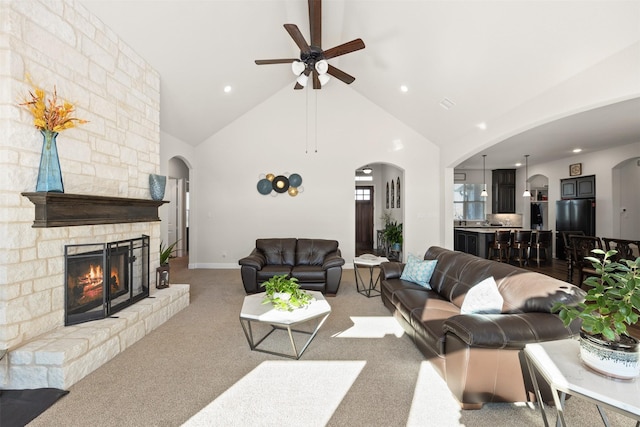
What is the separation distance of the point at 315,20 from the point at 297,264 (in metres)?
3.63

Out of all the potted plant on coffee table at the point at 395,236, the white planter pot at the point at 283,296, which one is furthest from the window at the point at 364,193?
the white planter pot at the point at 283,296

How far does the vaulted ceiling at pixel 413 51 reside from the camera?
2936mm

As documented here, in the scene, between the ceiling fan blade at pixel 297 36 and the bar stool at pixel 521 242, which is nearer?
the ceiling fan blade at pixel 297 36

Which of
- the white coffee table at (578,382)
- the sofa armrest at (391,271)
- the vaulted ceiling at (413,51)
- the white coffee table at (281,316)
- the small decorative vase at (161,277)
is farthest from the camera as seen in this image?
the sofa armrest at (391,271)

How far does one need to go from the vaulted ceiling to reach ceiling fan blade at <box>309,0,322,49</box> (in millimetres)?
963

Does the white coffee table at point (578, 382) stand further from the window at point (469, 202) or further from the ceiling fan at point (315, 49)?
the window at point (469, 202)

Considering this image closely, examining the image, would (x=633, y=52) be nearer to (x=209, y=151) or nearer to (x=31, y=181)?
(x=31, y=181)

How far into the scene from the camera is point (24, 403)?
1.95 meters

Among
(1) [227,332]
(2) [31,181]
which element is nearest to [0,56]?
(2) [31,181]

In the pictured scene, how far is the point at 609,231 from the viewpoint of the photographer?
6.62 m

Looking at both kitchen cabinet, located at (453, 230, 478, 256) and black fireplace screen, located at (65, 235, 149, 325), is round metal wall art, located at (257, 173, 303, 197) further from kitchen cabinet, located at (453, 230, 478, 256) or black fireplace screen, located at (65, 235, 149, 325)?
kitchen cabinet, located at (453, 230, 478, 256)

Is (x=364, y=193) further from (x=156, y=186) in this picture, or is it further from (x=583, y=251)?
(x=156, y=186)

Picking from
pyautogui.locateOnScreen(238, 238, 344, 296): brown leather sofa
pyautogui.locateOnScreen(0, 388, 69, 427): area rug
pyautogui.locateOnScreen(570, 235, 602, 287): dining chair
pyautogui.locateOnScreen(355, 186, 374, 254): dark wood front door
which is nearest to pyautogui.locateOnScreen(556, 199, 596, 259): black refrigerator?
pyautogui.locateOnScreen(570, 235, 602, 287): dining chair

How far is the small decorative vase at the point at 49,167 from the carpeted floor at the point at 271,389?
60.2 inches
